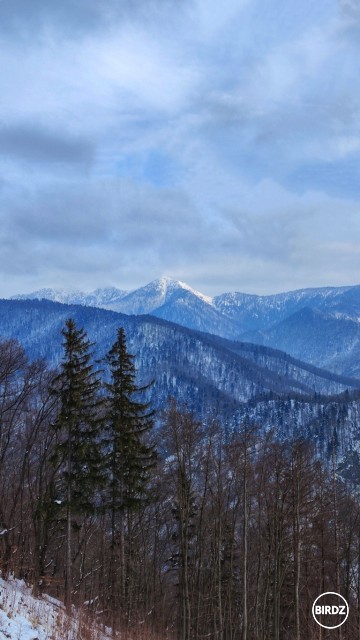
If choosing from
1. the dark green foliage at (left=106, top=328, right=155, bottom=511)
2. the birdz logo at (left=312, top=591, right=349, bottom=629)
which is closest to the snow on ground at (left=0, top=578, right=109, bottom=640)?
the dark green foliage at (left=106, top=328, right=155, bottom=511)

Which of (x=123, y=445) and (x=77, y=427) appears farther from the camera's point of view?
(x=123, y=445)

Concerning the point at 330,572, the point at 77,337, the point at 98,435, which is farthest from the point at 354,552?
the point at 77,337

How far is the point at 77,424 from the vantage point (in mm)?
24594

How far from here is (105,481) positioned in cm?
2508

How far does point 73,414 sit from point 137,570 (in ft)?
52.7

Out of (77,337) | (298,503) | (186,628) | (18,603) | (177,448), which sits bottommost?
(186,628)

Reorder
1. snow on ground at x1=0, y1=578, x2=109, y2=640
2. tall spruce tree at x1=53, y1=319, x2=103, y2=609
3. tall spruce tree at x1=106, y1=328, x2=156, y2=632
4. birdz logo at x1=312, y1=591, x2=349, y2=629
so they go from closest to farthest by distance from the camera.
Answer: snow on ground at x1=0, y1=578, x2=109, y2=640
tall spruce tree at x1=53, y1=319, x2=103, y2=609
tall spruce tree at x1=106, y1=328, x2=156, y2=632
birdz logo at x1=312, y1=591, x2=349, y2=629

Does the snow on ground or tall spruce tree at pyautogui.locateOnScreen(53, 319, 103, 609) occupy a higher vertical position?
tall spruce tree at pyautogui.locateOnScreen(53, 319, 103, 609)

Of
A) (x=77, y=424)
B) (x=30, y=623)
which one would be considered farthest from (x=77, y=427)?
(x=30, y=623)

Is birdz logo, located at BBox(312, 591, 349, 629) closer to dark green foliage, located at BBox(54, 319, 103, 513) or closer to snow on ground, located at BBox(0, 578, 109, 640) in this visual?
dark green foliage, located at BBox(54, 319, 103, 513)

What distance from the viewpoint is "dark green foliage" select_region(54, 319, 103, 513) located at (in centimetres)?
2419

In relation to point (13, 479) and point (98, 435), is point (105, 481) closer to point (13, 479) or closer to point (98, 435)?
point (98, 435)

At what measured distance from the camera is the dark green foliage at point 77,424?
2419 cm

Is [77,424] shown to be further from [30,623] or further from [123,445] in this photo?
[30,623]
